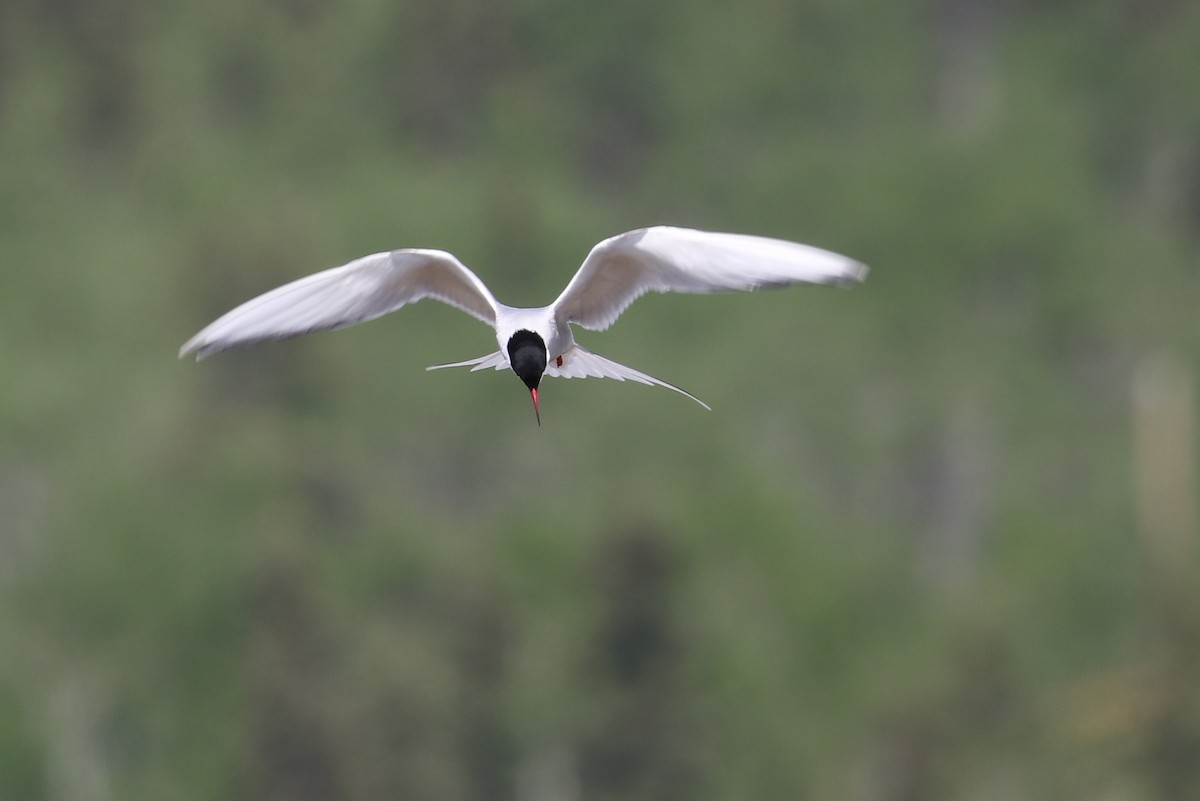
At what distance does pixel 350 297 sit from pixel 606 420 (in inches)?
1581

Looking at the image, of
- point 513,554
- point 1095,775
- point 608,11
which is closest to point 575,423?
point 513,554

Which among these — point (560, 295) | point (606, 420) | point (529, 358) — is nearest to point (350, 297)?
point (560, 295)

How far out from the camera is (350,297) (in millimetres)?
9781

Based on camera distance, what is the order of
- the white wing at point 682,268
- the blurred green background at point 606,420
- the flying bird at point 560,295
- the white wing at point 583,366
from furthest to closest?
the blurred green background at point 606,420
the white wing at point 583,366
the flying bird at point 560,295
the white wing at point 682,268

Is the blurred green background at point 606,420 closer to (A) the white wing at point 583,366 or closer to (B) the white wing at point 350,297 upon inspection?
(B) the white wing at point 350,297

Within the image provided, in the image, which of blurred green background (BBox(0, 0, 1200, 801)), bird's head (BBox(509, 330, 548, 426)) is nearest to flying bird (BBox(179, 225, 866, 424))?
bird's head (BBox(509, 330, 548, 426))

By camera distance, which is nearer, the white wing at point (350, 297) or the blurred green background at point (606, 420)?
the white wing at point (350, 297)

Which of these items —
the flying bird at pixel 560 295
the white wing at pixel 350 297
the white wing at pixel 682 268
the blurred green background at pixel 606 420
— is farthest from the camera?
the blurred green background at pixel 606 420

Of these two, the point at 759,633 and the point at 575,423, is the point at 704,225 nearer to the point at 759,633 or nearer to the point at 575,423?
the point at 575,423

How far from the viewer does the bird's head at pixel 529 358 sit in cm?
874

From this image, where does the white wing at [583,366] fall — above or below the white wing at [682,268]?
below

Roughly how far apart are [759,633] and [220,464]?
9.61 m

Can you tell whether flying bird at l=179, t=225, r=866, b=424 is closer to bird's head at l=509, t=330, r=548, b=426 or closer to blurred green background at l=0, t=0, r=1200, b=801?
bird's head at l=509, t=330, r=548, b=426

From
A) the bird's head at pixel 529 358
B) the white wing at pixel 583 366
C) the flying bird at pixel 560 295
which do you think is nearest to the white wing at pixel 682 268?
the flying bird at pixel 560 295
